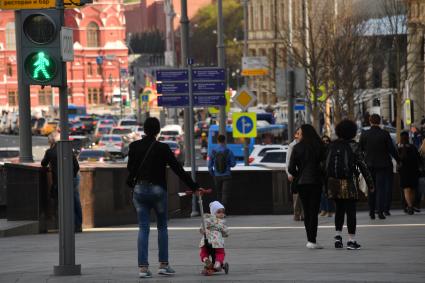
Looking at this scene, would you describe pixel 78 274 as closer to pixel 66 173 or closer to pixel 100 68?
pixel 66 173

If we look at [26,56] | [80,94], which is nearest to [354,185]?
[26,56]

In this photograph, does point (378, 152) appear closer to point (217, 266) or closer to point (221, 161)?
point (221, 161)

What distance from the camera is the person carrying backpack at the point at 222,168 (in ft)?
99.3

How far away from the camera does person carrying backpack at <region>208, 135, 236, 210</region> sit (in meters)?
30.3

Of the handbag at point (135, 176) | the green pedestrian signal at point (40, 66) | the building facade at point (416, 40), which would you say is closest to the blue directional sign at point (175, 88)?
the handbag at point (135, 176)

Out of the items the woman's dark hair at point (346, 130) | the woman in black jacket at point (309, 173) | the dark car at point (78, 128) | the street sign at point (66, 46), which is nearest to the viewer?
the street sign at point (66, 46)

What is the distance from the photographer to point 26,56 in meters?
16.1

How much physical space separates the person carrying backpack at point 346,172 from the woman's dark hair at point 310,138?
20 centimetres

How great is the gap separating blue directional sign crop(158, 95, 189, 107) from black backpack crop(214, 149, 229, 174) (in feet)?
6.12

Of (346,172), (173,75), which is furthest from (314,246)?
(173,75)

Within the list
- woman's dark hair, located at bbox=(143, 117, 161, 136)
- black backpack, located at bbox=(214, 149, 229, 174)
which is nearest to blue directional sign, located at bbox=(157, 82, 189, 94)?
black backpack, located at bbox=(214, 149, 229, 174)

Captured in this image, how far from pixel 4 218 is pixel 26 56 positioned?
1136 cm

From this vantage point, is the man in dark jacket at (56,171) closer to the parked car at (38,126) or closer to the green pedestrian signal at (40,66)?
the green pedestrian signal at (40,66)

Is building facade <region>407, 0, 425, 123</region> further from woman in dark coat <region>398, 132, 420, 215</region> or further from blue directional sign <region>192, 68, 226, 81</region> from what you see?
woman in dark coat <region>398, 132, 420, 215</region>
